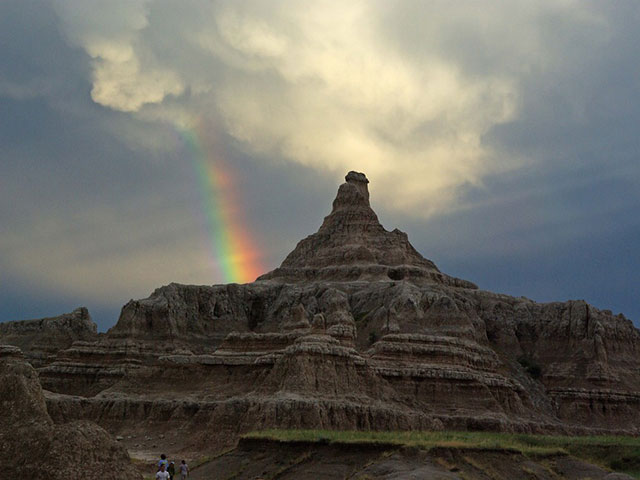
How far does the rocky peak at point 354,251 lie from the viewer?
135125 millimetres

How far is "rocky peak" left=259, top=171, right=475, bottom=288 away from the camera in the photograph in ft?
443

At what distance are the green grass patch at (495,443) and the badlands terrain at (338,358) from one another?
3.77ft

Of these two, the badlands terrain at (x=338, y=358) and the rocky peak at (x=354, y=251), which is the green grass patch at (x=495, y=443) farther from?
the rocky peak at (x=354, y=251)

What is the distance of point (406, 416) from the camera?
279ft

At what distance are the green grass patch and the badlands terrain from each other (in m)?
1.15

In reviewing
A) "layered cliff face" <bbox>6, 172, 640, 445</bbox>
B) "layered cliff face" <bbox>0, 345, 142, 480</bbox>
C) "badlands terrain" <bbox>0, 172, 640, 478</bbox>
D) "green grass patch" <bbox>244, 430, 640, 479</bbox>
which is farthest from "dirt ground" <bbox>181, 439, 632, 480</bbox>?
"layered cliff face" <bbox>6, 172, 640, 445</bbox>

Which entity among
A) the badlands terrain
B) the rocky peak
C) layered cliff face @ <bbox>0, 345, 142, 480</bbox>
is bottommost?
layered cliff face @ <bbox>0, 345, 142, 480</bbox>

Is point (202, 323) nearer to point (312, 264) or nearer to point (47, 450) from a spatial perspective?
point (312, 264)

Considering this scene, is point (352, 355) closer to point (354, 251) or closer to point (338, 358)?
point (338, 358)

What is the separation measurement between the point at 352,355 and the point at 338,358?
318 cm

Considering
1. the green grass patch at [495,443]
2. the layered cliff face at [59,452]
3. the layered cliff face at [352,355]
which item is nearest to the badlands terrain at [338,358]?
the layered cliff face at [352,355]

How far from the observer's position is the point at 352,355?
8969 centimetres

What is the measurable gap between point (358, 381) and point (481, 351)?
84.9 feet

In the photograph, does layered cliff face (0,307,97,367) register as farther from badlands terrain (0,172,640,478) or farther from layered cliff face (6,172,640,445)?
layered cliff face (6,172,640,445)
